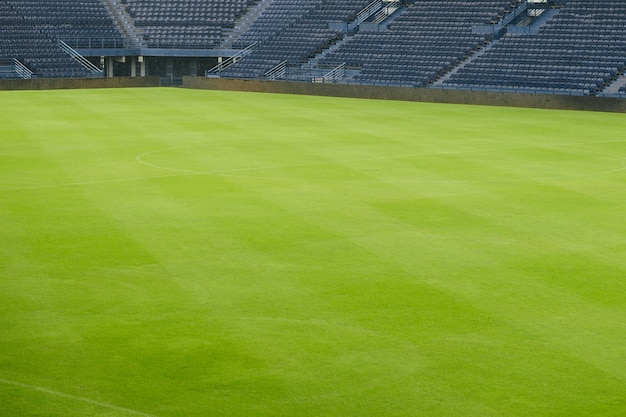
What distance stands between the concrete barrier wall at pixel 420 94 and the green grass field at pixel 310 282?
1713 cm

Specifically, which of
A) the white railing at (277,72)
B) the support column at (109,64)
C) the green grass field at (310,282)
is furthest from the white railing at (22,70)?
the green grass field at (310,282)

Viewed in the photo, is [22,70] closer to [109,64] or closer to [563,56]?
[109,64]

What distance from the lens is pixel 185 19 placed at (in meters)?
68.9

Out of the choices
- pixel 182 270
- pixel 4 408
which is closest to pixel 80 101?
pixel 182 270

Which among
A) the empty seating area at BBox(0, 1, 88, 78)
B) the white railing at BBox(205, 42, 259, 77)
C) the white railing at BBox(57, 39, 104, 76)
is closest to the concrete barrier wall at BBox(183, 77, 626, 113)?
the white railing at BBox(205, 42, 259, 77)

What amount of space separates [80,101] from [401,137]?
1944cm

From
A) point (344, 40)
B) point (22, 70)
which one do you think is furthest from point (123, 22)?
point (344, 40)

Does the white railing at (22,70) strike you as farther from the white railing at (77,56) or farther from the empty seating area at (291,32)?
the empty seating area at (291,32)

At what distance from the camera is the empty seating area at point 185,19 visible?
2621 inches

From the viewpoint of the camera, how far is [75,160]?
24.2 m

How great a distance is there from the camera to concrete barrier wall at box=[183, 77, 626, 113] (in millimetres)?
42969

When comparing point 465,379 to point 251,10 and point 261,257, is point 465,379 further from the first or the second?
point 251,10

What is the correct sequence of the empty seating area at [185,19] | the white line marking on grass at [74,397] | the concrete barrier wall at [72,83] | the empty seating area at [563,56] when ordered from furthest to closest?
the empty seating area at [185,19] → the concrete barrier wall at [72,83] → the empty seating area at [563,56] → the white line marking on grass at [74,397]

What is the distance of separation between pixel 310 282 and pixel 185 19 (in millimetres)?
58419
